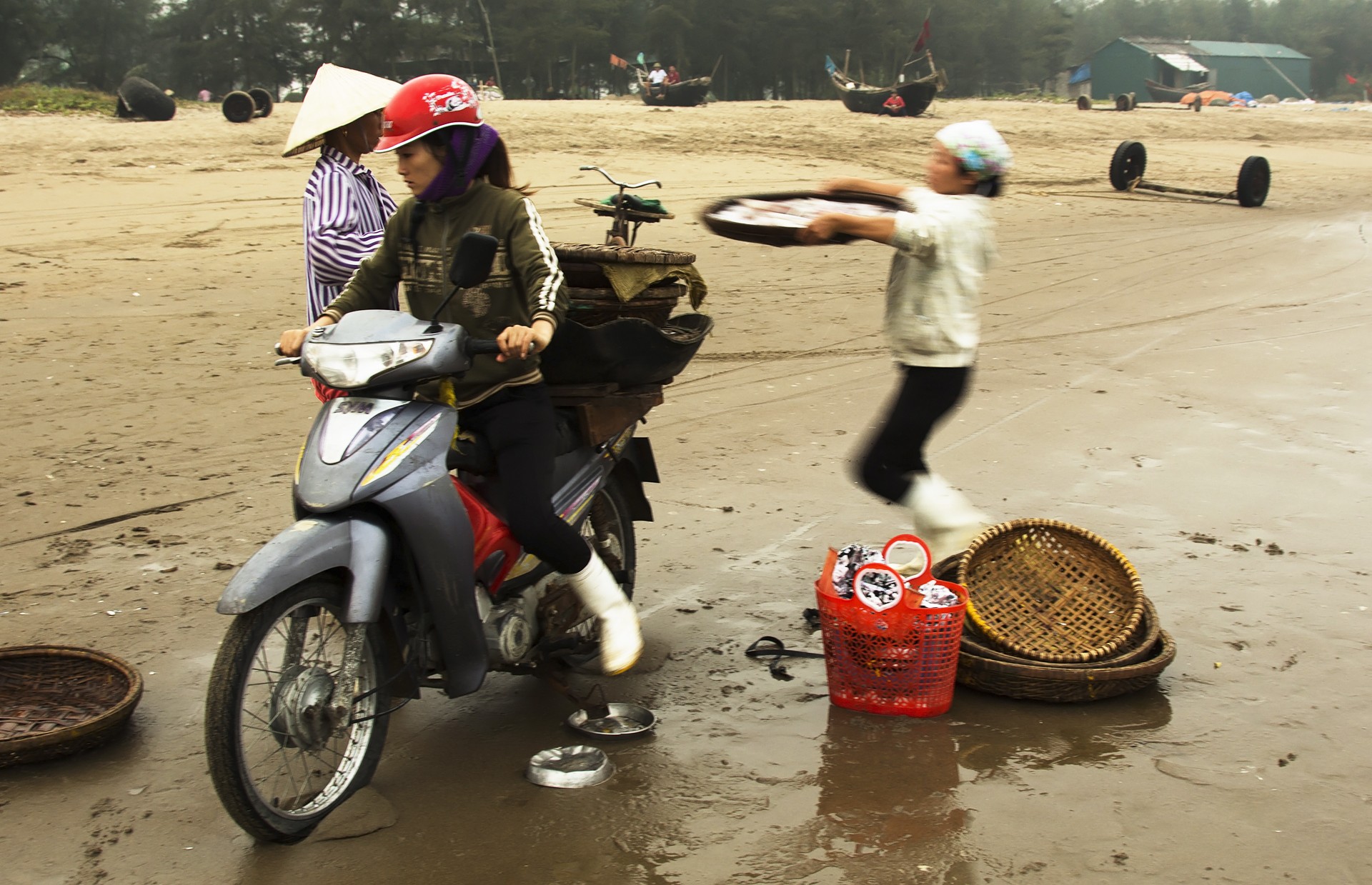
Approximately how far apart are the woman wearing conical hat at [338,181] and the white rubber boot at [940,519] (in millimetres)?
1947

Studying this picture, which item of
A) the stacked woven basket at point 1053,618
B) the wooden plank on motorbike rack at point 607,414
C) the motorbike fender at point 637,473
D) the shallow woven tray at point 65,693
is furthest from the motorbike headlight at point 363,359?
the stacked woven basket at point 1053,618

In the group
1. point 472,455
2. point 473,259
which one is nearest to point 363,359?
point 473,259

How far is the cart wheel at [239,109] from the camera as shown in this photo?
1817 centimetres

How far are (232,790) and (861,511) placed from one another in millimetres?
3569

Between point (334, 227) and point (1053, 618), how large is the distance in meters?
2.76

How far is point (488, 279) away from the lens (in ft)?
11.5

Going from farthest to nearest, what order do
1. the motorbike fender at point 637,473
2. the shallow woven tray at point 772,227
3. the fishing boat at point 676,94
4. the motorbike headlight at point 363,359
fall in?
Answer: the fishing boat at point 676,94 → the motorbike fender at point 637,473 → the shallow woven tray at point 772,227 → the motorbike headlight at point 363,359

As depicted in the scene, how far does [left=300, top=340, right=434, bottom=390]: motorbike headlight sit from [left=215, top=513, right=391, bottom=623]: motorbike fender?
0.36 metres

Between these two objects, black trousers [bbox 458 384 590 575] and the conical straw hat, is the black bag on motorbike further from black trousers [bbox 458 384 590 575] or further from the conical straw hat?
the conical straw hat

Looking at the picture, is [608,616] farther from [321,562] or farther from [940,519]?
[940,519]

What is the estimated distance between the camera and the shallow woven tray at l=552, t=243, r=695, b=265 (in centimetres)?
387

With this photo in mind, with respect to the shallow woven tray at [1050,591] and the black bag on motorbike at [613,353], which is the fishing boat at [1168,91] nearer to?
the shallow woven tray at [1050,591]

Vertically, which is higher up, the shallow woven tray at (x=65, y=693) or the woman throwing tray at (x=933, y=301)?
the woman throwing tray at (x=933, y=301)

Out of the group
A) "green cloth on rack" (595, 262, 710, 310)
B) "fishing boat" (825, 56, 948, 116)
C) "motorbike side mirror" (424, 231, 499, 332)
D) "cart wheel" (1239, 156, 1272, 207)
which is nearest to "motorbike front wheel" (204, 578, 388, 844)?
"motorbike side mirror" (424, 231, 499, 332)
